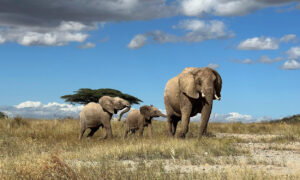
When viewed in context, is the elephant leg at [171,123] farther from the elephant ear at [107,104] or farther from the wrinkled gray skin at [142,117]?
the elephant ear at [107,104]

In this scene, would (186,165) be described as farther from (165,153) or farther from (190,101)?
(190,101)

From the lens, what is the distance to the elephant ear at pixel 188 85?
503 inches

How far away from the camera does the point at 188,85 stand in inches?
506

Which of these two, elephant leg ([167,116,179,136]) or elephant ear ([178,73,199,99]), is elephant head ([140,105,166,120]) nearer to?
elephant leg ([167,116,179,136])

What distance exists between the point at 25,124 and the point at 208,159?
13888 mm

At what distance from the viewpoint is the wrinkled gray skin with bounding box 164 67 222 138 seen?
12.6 metres

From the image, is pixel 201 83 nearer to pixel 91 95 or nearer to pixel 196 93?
pixel 196 93

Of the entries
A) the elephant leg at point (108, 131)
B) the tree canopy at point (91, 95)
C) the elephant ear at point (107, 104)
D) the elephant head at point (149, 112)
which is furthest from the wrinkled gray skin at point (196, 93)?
the tree canopy at point (91, 95)

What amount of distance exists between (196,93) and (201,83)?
1.18ft

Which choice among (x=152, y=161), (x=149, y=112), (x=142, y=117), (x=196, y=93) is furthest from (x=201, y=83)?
(x=152, y=161)

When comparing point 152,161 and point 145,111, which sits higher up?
point 145,111

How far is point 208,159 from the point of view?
877 centimetres

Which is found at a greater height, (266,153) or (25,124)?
(25,124)

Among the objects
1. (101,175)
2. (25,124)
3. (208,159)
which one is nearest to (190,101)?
(208,159)
